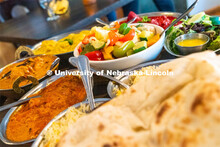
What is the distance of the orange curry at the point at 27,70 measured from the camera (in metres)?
1.78

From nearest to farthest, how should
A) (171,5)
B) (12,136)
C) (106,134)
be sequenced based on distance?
(106,134), (12,136), (171,5)

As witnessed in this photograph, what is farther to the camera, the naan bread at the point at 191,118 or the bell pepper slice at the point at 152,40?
the bell pepper slice at the point at 152,40

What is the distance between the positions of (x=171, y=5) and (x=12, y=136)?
438cm

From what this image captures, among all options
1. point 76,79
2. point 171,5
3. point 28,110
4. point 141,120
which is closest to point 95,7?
point 171,5

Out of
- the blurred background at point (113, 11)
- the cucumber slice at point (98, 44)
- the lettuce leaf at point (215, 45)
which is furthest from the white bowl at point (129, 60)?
the blurred background at point (113, 11)

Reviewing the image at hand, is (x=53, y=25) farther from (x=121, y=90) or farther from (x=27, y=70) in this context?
(x=121, y=90)

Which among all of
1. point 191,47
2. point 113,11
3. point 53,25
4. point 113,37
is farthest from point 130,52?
point 113,11

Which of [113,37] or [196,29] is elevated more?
[113,37]

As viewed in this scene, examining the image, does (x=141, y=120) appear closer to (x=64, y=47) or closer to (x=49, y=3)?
(x=64, y=47)

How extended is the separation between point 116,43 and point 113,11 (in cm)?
281

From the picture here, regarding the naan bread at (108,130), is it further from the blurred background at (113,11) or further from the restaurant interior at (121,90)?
the blurred background at (113,11)

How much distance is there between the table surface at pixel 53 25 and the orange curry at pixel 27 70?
4.26 feet

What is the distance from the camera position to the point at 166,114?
614mm

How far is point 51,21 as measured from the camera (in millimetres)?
3980
